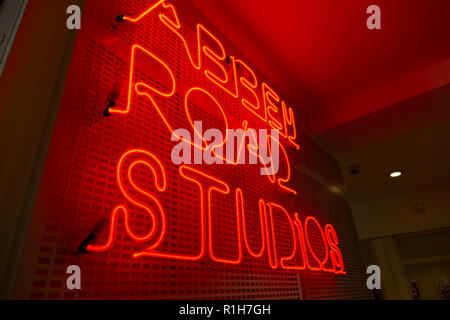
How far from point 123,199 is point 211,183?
75 cm

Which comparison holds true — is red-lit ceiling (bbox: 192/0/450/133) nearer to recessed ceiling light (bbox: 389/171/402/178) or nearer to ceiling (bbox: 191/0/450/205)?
ceiling (bbox: 191/0/450/205)

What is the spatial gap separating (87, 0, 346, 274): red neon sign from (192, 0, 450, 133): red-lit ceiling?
0.43 metres

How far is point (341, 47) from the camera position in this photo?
11.7ft

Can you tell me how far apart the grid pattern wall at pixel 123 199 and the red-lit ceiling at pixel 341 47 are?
784mm

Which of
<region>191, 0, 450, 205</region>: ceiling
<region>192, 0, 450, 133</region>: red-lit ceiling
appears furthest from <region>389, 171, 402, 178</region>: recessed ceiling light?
<region>192, 0, 450, 133</region>: red-lit ceiling

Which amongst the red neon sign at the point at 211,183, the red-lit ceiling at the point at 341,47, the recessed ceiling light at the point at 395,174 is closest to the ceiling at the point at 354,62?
the red-lit ceiling at the point at 341,47

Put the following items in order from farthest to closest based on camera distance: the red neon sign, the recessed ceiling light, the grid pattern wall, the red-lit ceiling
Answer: the recessed ceiling light
the red-lit ceiling
the red neon sign
the grid pattern wall

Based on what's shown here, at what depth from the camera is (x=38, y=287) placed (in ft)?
3.79

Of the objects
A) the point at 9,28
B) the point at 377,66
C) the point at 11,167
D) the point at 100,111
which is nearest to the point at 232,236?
the point at 100,111

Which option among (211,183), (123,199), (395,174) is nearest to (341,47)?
(211,183)

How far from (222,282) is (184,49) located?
182cm

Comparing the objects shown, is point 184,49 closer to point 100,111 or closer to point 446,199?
point 100,111

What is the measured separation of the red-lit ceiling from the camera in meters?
3.08

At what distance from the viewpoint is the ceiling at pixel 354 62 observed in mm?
3109
